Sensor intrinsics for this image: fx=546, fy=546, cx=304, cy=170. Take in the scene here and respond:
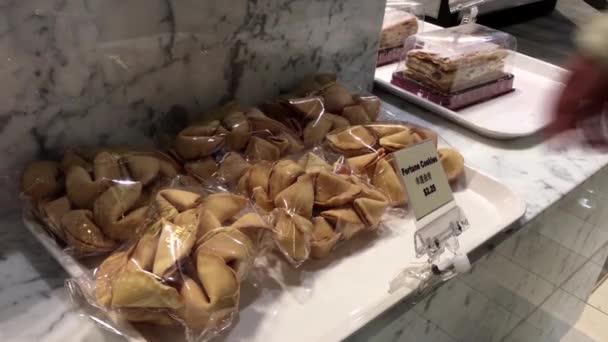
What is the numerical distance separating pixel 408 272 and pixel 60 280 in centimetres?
42

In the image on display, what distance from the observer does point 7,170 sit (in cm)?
69

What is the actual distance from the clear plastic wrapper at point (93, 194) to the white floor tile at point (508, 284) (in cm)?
45

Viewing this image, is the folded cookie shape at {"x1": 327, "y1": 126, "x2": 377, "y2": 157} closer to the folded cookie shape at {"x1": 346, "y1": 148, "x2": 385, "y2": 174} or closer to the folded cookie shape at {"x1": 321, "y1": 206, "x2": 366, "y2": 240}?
the folded cookie shape at {"x1": 346, "y1": 148, "x2": 385, "y2": 174}

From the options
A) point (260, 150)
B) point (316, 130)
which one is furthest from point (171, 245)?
point (316, 130)

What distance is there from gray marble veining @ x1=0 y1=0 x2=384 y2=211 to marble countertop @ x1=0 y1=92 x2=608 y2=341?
10 centimetres

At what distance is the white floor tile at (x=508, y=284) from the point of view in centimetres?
82

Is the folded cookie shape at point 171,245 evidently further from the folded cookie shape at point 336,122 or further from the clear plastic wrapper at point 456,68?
the clear plastic wrapper at point 456,68

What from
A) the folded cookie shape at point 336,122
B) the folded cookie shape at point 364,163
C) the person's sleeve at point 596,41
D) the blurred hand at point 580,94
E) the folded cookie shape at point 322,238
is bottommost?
the folded cookie shape at point 322,238

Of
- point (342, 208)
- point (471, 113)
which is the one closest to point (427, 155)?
point (342, 208)

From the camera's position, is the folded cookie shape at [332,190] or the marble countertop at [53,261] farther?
the folded cookie shape at [332,190]

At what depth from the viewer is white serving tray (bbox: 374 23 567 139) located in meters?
1.04

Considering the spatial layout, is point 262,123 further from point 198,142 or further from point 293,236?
point 293,236

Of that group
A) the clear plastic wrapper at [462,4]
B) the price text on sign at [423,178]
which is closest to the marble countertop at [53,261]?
the price text on sign at [423,178]

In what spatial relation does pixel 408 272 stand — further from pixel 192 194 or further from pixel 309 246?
pixel 192 194
